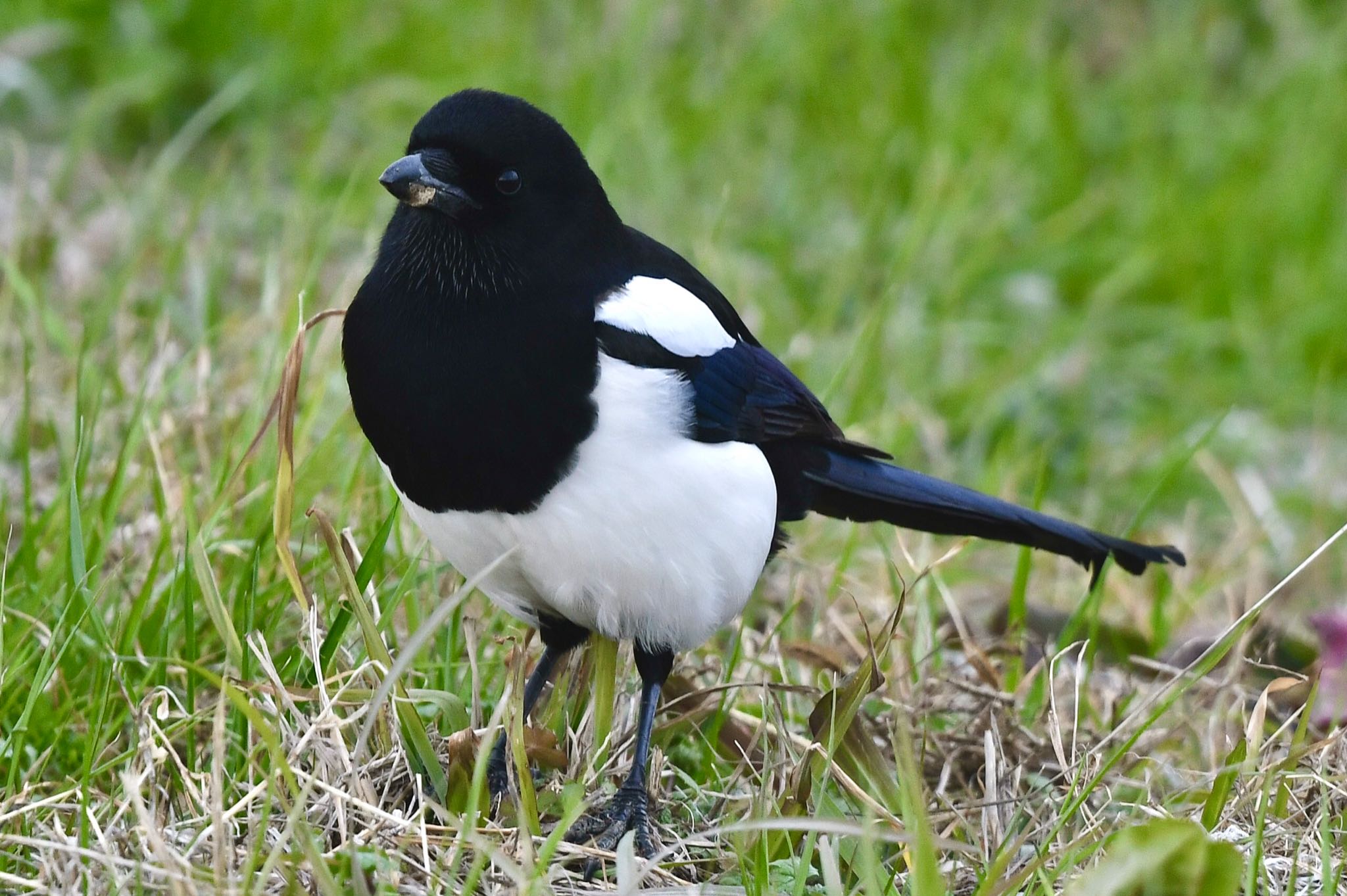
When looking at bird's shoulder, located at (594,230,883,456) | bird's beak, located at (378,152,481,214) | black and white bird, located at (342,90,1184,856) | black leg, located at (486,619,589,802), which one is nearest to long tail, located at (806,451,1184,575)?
bird's shoulder, located at (594,230,883,456)

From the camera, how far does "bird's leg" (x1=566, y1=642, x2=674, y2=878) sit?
1908mm

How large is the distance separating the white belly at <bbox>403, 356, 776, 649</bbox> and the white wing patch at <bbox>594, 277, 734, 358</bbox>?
6cm

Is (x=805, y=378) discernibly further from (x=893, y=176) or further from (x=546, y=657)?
(x=546, y=657)

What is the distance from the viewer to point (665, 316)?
2.00 m

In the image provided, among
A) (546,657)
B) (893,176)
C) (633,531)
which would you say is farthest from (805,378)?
(633,531)

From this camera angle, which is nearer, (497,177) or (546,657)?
(497,177)

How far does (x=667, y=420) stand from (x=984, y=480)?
5.34 feet

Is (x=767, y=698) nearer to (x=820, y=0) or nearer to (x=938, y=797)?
(x=938, y=797)

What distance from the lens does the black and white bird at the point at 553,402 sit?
1862mm

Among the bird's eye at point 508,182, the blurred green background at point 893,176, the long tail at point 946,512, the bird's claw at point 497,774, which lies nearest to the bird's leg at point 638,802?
the bird's claw at point 497,774

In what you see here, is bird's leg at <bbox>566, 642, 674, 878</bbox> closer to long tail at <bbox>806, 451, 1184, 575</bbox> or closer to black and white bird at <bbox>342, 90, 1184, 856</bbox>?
black and white bird at <bbox>342, 90, 1184, 856</bbox>

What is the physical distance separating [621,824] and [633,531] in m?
0.35

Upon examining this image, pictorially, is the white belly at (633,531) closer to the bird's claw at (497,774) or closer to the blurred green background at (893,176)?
the bird's claw at (497,774)

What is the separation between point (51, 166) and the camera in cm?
407
